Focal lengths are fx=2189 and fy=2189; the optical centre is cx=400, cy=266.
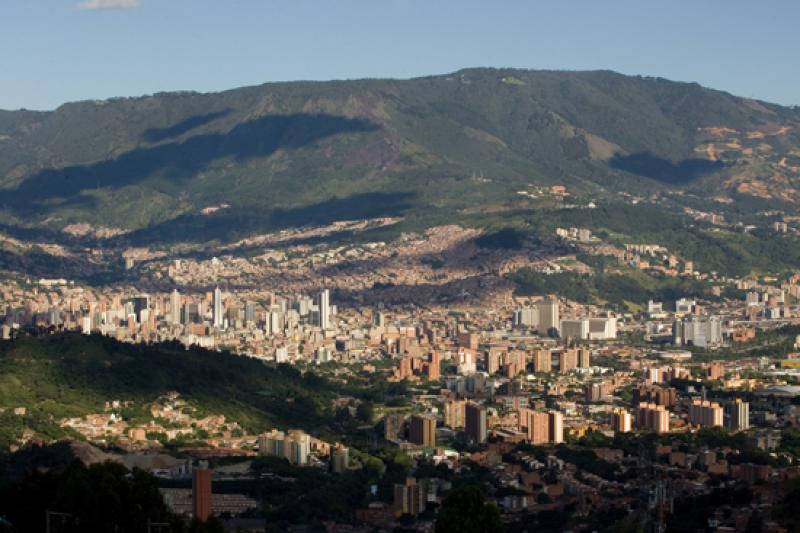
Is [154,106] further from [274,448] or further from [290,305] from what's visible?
[274,448]

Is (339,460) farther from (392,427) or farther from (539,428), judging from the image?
(539,428)

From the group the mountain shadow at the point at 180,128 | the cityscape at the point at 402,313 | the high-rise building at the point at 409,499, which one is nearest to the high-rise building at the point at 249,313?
the cityscape at the point at 402,313

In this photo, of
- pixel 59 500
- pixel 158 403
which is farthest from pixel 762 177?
pixel 59 500

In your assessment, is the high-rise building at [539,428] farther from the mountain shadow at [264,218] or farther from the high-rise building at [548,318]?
the mountain shadow at [264,218]

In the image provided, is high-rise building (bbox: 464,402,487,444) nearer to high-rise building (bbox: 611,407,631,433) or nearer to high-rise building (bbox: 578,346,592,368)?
high-rise building (bbox: 611,407,631,433)

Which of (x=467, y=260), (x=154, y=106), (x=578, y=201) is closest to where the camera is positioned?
(x=467, y=260)

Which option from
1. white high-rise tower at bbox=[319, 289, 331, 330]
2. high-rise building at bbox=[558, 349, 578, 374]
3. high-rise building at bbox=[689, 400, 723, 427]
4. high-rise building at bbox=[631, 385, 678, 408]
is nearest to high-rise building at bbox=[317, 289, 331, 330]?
white high-rise tower at bbox=[319, 289, 331, 330]

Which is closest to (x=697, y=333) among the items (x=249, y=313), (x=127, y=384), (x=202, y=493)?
(x=249, y=313)

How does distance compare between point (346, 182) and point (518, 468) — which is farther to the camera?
point (346, 182)
